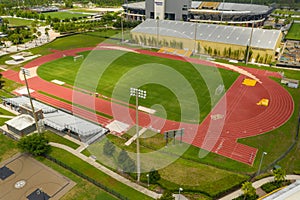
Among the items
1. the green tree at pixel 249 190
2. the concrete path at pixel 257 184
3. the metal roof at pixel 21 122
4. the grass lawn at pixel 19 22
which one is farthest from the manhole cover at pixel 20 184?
the grass lawn at pixel 19 22

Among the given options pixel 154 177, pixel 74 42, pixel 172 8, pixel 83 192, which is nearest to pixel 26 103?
pixel 83 192

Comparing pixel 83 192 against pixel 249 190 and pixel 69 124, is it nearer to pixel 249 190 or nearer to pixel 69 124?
pixel 69 124

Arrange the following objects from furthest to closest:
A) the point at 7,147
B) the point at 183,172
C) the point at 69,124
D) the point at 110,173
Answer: the point at 69,124 < the point at 7,147 < the point at 183,172 < the point at 110,173

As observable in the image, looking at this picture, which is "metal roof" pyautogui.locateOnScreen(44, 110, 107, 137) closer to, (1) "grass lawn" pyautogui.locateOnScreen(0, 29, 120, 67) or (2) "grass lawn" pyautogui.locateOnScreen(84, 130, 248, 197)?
(2) "grass lawn" pyautogui.locateOnScreen(84, 130, 248, 197)

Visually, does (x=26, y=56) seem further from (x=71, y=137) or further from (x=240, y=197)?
(x=240, y=197)

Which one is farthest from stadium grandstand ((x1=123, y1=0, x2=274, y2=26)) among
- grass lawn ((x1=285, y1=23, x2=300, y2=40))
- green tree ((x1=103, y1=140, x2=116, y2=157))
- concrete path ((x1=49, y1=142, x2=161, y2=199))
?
concrete path ((x1=49, y1=142, x2=161, y2=199))

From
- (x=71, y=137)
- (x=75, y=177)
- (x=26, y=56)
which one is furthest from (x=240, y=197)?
(x=26, y=56)

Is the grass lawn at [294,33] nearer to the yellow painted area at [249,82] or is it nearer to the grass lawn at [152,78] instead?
the yellow painted area at [249,82]

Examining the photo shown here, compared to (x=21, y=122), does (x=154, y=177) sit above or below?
below
